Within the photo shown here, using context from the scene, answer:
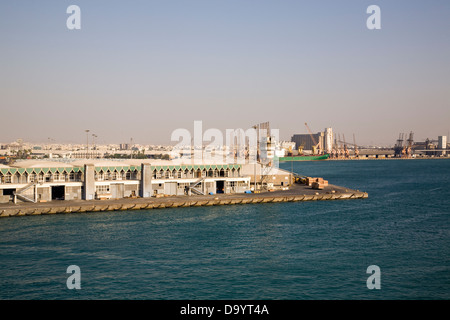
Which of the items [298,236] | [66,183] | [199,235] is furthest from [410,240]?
[66,183]

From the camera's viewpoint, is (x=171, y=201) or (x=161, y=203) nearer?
(x=161, y=203)

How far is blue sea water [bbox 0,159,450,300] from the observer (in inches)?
931

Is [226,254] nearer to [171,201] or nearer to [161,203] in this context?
[161,203]

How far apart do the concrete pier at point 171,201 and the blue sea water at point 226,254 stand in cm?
175

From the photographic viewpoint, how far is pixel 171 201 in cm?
5072

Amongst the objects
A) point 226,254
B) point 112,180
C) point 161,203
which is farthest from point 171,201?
point 226,254

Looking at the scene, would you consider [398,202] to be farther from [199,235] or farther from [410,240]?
[199,235]

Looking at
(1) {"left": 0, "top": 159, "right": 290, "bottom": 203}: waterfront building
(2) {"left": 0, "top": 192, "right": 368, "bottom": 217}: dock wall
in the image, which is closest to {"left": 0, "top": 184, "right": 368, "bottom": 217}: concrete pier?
(2) {"left": 0, "top": 192, "right": 368, "bottom": 217}: dock wall

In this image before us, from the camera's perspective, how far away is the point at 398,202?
195ft

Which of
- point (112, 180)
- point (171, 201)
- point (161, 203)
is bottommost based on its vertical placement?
point (161, 203)

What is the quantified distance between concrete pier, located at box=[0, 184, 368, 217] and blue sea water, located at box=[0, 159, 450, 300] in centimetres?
175

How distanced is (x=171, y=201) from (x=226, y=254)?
69.9 feet

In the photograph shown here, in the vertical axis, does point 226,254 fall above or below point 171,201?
below
